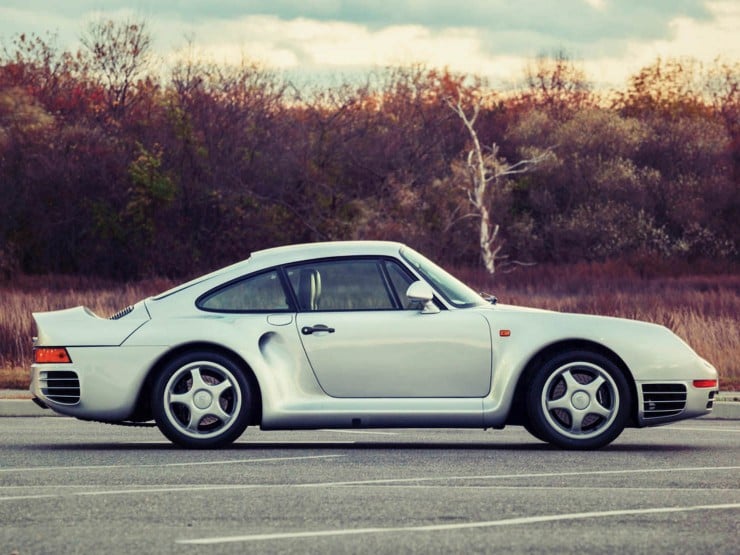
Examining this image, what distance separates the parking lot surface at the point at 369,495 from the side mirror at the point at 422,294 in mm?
998

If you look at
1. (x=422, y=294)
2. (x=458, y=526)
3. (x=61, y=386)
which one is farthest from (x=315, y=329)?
(x=458, y=526)

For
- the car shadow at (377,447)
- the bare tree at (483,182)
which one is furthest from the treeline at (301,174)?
the car shadow at (377,447)

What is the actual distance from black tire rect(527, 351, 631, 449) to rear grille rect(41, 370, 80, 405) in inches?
121

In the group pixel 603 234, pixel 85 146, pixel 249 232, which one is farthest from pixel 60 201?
pixel 603 234

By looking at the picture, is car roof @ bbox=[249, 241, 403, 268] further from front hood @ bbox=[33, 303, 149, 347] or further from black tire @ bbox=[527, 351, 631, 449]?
black tire @ bbox=[527, 351, 631, 449]

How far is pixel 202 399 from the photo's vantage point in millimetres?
9930

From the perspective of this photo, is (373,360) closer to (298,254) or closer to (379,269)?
(379,269)

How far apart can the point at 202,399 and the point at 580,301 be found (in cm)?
1950

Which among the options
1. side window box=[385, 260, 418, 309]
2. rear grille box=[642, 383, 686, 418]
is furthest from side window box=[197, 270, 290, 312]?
rear grille box=[642, 383, 686, 418]

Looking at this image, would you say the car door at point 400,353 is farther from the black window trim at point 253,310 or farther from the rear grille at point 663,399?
the rear grille at point 663,399

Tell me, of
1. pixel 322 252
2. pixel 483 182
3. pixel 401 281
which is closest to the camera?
pixel 401 281

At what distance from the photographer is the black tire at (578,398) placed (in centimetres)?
991

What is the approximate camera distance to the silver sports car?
9938mm

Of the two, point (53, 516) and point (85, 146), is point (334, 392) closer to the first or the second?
point (53, 516)
